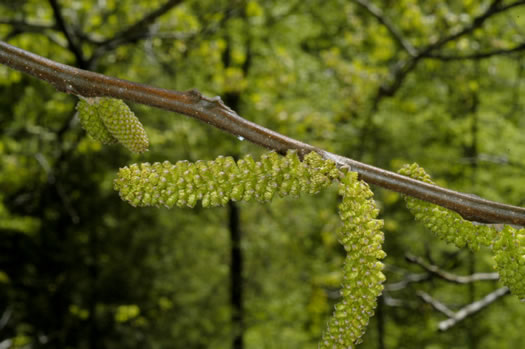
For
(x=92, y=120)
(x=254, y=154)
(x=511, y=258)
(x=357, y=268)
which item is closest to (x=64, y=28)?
(x=92, y=120)

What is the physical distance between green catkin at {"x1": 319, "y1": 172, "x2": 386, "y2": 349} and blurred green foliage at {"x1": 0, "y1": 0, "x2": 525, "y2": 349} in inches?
133

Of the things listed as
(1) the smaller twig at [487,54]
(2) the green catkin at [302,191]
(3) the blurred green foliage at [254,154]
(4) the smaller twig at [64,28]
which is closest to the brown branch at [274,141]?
(2) the green catkin at [302,191]

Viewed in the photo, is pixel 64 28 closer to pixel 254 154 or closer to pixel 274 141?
pixel 274 141

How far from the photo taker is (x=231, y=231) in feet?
20.8

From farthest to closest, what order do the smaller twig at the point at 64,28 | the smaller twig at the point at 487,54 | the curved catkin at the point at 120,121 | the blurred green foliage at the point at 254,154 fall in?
the blurred green foliage at the point at 254,154
the smaller twig at the point at 64,28
the smaller twig at the point at 487,54
the curved catkin at the point at 120,121

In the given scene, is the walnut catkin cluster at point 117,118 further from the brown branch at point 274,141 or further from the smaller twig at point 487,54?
the smaller twig at point 487,54

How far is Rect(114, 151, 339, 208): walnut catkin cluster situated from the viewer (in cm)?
71

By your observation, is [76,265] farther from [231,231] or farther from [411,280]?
[411,280]

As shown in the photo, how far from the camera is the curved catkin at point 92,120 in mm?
875

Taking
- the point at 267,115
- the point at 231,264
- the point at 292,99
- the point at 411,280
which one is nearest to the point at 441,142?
the point at 292,99

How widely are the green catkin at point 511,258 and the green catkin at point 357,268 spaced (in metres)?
A: 0.21

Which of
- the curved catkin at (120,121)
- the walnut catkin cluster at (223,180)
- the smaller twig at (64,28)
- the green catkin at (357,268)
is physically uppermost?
the smaller twig at (64,28)

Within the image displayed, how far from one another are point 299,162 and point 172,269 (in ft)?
20.6

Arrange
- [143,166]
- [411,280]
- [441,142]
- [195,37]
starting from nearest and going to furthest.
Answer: [143,166], [411,280], [195,37], [441,142]
